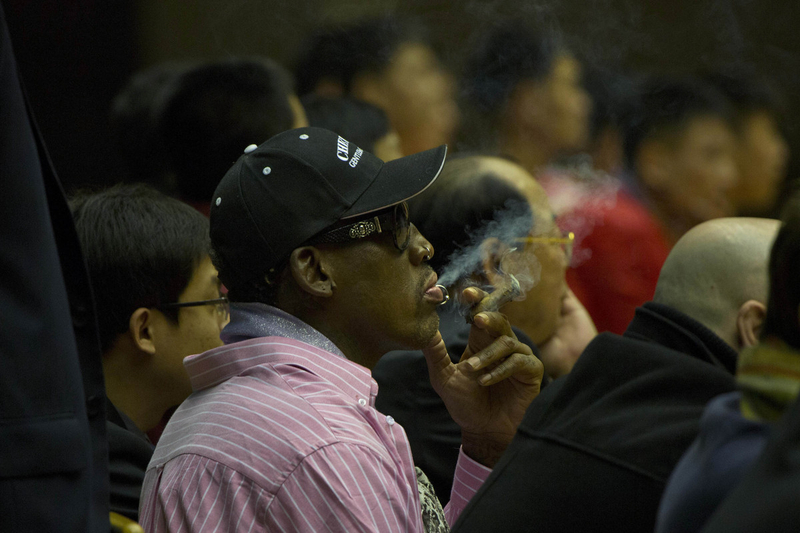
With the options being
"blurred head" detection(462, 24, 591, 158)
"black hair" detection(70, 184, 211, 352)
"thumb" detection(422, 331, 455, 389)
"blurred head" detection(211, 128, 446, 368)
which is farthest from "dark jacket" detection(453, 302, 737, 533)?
"blurred head" detection(462, 24, 591, 158)

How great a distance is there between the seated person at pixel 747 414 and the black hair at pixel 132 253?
2000 millimetres

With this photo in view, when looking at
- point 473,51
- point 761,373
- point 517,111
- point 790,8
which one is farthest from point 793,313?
point 790,8

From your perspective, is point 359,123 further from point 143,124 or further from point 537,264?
point 537,264

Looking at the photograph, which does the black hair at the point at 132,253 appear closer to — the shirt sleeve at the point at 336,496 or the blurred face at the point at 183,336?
the blurred face at the point at 183,336

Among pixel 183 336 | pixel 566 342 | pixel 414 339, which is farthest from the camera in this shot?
pixel 566 342

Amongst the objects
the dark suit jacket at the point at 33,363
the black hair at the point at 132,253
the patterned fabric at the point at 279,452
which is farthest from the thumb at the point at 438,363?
the dark suit jacket at the point at 33,363

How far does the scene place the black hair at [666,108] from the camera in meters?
4.84

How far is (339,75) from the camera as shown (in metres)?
5.30

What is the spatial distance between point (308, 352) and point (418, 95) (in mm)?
3276

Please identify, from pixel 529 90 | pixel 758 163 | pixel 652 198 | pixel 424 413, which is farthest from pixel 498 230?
pixel 758 163

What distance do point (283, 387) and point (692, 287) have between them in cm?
103

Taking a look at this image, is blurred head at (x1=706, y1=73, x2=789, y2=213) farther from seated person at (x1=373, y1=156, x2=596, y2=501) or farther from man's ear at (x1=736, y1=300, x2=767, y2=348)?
man's ear at (x1=736, y1=300, x2=767, y2=348)

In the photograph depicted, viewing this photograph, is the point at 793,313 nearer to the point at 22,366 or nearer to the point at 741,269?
the point at 741,269

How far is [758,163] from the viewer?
4.88 m
